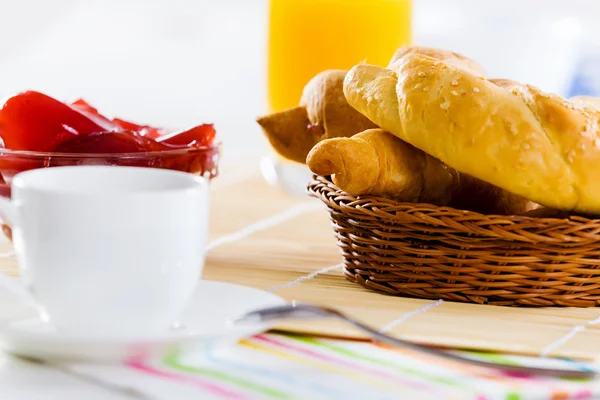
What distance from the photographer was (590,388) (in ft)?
2.07

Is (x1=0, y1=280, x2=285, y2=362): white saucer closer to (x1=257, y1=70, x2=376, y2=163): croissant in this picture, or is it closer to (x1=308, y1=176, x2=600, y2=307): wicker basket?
(x1=308, y1=176, x2=600, y2=307): wicker basket

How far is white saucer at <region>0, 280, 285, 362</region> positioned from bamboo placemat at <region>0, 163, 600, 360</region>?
0.19 feet

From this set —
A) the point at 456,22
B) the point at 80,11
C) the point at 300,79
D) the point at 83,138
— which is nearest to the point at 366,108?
the point at 83,138

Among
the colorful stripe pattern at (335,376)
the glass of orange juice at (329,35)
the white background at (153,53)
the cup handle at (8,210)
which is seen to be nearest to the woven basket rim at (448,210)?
the colorful stripe pattern at (335,376)

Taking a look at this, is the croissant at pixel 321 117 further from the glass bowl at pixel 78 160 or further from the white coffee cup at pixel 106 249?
the white coffee cup at pixel 106 249

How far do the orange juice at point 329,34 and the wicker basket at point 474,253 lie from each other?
73 cm

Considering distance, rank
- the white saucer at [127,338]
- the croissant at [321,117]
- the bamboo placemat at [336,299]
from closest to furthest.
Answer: the white saucer at [127,338] < the bamboo placemat at [336,299] < the croissant at [321,117]

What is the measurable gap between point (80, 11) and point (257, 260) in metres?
2.38

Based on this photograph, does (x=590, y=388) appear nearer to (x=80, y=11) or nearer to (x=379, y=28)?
(x=379, y=28)

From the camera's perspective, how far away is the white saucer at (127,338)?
61 centimetres

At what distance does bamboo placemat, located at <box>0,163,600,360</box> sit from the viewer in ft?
2.43

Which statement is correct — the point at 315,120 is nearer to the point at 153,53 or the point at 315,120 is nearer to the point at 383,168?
the point at 383,168

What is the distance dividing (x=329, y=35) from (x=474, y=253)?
833mm

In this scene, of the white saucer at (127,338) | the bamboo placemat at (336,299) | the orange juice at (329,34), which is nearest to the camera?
the white saucer at (127,338)
